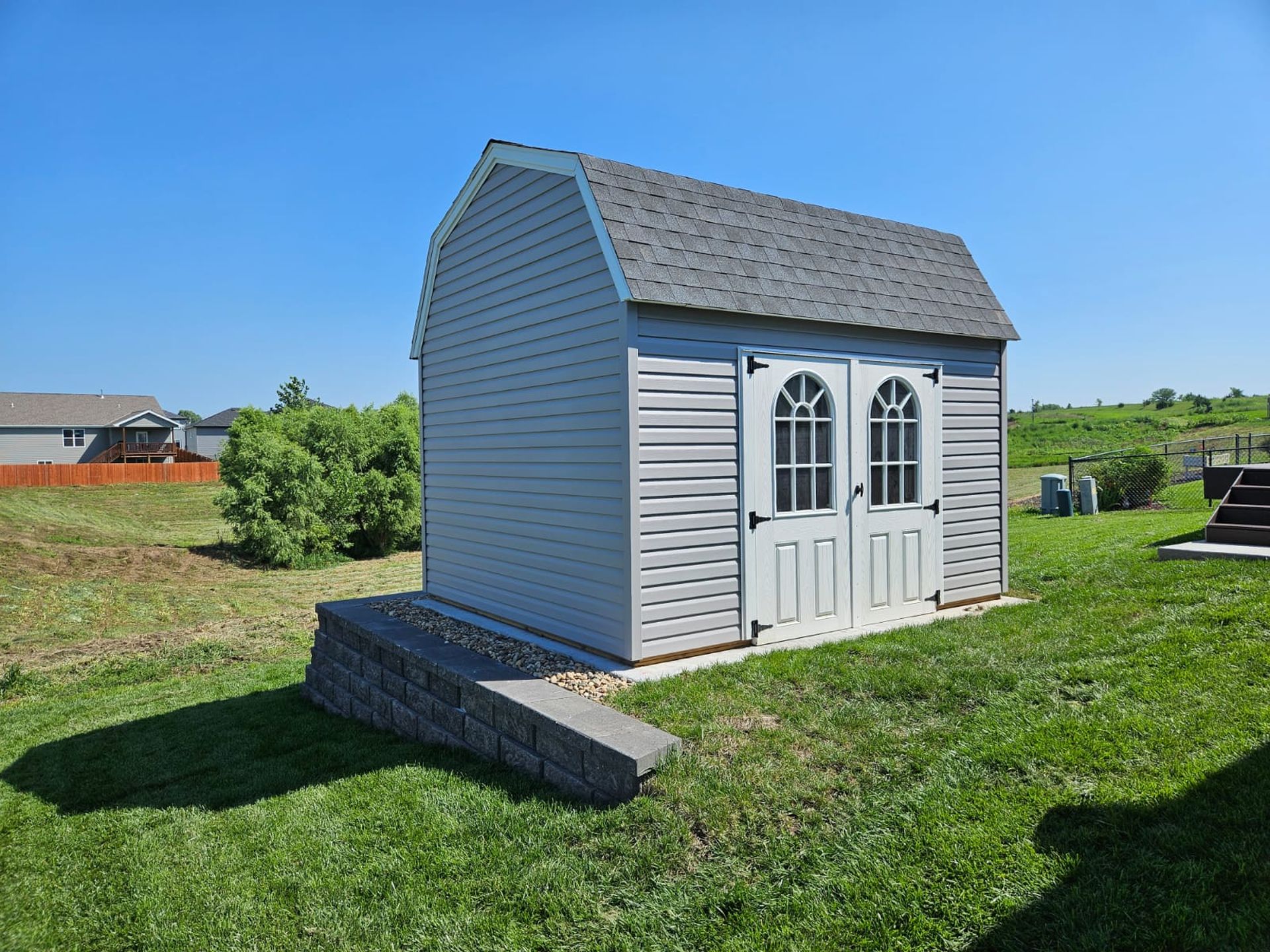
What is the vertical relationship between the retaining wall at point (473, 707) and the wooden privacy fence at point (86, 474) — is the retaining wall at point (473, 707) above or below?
below

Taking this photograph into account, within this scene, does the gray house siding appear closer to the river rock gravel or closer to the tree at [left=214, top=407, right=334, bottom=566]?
the river rock gravel

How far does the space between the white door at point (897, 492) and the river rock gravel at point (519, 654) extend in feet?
8.42

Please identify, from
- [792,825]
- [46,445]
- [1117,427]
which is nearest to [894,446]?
[792,825]

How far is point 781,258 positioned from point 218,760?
241 inches

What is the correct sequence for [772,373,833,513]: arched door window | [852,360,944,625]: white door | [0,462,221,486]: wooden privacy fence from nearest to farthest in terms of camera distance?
[772,373,833,513]: arched door window → [852,360,944,625]: white door → [0,462,221,486]: wooden privacy fence

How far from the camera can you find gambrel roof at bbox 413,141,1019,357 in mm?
5453

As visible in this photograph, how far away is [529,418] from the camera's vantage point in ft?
21.3

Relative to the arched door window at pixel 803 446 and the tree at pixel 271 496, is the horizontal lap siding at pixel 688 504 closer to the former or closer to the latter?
the arched door window at pixel 803 446

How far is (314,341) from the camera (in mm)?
24047

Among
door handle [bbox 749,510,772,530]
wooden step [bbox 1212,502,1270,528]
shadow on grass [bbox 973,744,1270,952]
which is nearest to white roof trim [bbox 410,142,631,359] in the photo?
door handle [bbox 749,510,772,530]

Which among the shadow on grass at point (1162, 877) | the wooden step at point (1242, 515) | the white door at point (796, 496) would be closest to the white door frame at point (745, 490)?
the white door at point (796, 496)

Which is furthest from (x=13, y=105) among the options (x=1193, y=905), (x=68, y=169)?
(x=1193, y=905)

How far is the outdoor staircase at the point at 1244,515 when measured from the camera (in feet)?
25.3

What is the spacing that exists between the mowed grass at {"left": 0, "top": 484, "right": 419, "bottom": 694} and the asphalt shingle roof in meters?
8.51
